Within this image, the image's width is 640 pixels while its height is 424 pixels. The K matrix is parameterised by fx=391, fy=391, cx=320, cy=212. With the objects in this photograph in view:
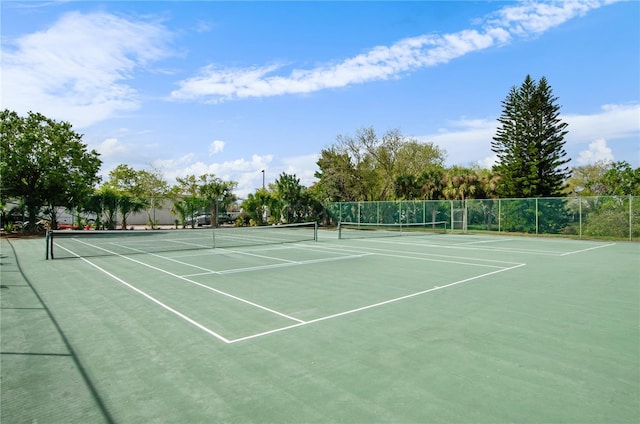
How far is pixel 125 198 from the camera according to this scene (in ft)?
110

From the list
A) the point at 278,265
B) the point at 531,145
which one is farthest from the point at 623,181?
the point at 278,265

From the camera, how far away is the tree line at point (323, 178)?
28297mm

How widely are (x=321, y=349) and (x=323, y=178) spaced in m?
41.1

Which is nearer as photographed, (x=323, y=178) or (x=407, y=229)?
(x=407, y=229)

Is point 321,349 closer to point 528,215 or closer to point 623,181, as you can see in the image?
point 528,215

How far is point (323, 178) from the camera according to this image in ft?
150

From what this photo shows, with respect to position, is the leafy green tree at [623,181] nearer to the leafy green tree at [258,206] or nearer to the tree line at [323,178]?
the tree line at [323,178]

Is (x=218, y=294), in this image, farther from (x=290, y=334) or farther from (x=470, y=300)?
(x=470, y=300)

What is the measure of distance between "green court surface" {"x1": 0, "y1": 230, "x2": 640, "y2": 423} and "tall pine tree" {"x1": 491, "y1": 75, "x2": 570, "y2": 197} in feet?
90.9

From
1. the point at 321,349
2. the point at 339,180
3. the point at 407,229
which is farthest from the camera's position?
the point at 339,180

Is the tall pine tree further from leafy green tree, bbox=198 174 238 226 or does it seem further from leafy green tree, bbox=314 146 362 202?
leafy green tree, bbox=198 174 238 226

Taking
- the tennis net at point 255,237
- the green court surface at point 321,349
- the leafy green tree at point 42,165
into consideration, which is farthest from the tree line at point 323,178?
the green court surface at point 321,349

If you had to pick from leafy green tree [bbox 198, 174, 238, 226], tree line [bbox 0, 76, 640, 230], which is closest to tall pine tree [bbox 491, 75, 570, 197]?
tree line [bbox 0, 76, 640, 230]

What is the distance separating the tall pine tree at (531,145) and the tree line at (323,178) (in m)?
0.09
